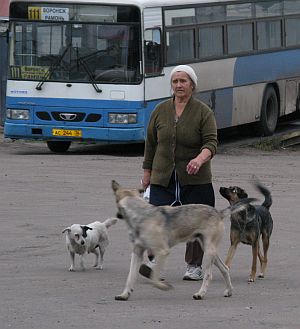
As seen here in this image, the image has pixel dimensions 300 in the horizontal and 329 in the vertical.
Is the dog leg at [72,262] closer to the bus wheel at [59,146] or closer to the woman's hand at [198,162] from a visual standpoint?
the woman's hand at [198,162]

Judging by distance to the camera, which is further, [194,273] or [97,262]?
[97,262]

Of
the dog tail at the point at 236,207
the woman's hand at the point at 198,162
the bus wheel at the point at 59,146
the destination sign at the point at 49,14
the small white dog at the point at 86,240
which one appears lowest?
the small white dog at the point at 86,240

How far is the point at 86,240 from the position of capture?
11844mm

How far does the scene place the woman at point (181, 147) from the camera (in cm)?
1055

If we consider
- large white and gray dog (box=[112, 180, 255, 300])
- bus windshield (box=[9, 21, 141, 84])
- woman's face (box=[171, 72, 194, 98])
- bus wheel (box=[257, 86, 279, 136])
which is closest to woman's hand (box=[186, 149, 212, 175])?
large white and gray dog (box=[112, 180, 255, 300])

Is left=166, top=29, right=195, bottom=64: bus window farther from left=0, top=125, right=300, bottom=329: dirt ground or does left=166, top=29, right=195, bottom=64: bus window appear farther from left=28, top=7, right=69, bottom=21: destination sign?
left=0, top=125, right=300, bottom=329: dirt ground

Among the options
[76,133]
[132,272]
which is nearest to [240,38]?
[76,133]

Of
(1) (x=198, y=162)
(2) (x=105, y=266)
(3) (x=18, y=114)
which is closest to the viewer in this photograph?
(1) (x=198, y=162)

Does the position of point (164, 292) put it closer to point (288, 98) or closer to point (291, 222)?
point (291, 222)

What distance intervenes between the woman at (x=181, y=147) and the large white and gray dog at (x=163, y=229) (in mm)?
433

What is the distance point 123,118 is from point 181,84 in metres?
12.3

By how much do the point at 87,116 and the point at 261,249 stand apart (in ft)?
34.9

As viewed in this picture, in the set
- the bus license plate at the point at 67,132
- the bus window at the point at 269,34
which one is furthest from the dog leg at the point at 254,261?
the bus window at the point at 269,34

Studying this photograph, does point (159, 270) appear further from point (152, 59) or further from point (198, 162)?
point (152, 59)
